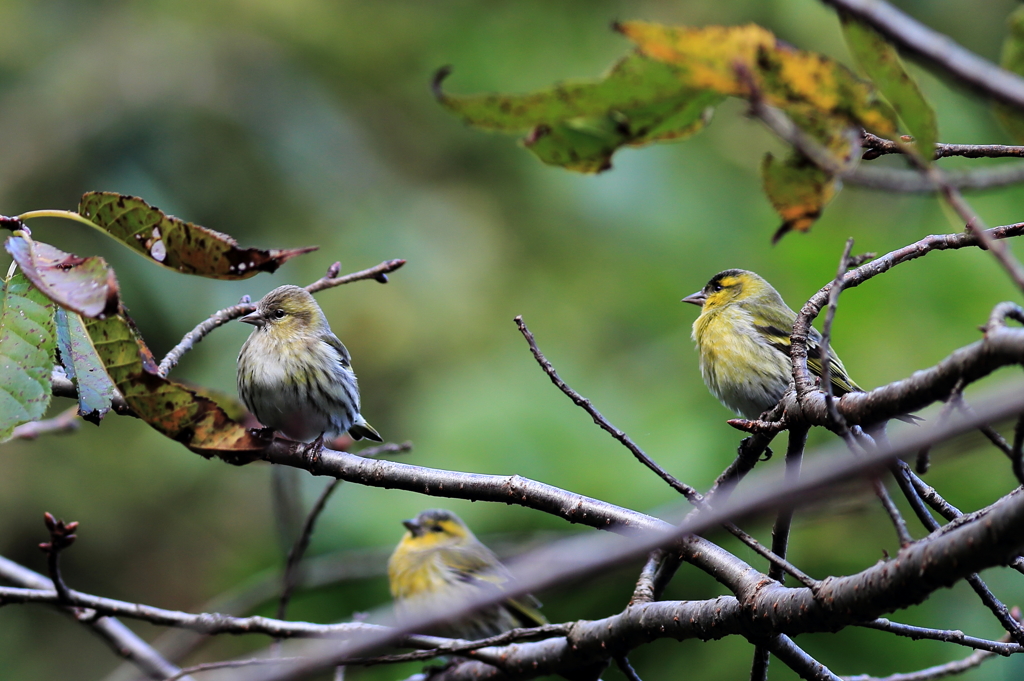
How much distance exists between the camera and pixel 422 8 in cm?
945

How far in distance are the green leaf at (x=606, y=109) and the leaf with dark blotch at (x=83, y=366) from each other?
81 centimetres

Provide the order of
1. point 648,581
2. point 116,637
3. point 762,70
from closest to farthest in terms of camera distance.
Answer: point 762,70 → point 648,581 → point 116,637

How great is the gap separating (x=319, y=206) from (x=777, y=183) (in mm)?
6982

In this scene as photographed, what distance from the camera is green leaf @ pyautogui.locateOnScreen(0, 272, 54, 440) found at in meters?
1.24

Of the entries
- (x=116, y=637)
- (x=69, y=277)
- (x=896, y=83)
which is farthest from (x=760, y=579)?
(x=116, y=637)

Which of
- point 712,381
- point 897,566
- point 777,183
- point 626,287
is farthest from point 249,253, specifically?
point 626,287

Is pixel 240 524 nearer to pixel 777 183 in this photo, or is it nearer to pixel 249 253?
pixel 249 253

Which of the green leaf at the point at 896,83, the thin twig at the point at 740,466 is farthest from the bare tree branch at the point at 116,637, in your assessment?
the green leaf at the point at 896,83

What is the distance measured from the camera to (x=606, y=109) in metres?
0.81

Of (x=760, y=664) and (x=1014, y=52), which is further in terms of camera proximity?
(x=760, y=664)

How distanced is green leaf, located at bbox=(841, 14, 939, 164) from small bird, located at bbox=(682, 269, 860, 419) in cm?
228

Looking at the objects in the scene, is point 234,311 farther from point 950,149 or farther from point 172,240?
point 950,149

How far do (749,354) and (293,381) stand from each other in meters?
1.61

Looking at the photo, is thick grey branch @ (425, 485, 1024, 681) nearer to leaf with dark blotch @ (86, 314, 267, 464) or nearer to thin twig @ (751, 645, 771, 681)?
thin twig @ (751, 645, 771, 681)
